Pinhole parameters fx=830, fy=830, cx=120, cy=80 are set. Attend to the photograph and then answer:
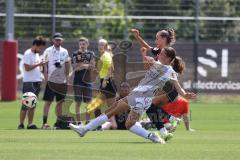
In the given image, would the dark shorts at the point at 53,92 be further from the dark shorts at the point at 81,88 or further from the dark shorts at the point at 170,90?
the dark shorts at the point at 170,90

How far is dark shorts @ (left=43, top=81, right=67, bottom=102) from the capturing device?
21.1 meters

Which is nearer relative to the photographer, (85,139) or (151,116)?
(85,139)

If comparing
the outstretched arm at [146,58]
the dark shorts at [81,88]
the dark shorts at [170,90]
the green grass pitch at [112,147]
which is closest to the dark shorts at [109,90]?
the dark shorts at [81,88]

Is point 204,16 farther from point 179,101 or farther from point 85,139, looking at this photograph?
point 85,139

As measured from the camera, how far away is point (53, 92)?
2120cm

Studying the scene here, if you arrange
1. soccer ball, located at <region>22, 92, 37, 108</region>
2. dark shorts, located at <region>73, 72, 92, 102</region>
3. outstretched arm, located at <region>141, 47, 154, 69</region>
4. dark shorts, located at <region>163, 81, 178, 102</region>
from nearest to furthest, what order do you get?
outstretched arm, located at <region>141, 47, 154, 69</region>, dark shorts, located at <region>163, 81, 178, 102</region>, soccer ball, located at <region>22, 92, 37, 108</region>, dark shorts, located at <region>73, 72, 92, 102</region>

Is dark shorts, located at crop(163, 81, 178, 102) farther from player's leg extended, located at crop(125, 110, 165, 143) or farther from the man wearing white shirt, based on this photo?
the man wearing white shirt

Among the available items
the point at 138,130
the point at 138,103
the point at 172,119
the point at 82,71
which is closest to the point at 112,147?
the point at 138,130

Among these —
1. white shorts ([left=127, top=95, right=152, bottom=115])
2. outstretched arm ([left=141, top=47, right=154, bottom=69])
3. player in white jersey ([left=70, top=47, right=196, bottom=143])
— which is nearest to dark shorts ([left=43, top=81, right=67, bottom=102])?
outstretched arm ([left=141, top=47, right=154, bottom=69])

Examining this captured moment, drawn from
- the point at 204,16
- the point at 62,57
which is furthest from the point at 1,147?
the point at 204,16

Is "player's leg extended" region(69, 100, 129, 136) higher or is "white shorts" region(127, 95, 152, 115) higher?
"white shorts" region(127, 95, 152, 115)

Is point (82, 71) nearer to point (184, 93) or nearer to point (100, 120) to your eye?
point (100, 120)

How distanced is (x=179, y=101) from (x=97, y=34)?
17.0 m

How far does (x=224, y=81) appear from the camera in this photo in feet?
104
